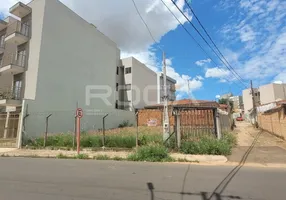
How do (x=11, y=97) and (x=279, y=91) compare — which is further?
(x=279, y=91)

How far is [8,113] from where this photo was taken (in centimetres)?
2114

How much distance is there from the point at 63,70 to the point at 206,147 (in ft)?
60.2

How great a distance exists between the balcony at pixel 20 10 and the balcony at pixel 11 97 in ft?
25.7

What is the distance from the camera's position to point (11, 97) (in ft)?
69.6

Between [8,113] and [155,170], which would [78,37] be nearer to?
[8,113]

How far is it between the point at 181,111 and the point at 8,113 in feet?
54.5

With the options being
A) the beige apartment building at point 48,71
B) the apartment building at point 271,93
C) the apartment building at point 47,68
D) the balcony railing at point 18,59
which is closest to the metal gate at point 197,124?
the beige apartment building at point 48,71

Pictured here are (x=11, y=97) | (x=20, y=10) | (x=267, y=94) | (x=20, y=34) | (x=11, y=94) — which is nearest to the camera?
(x=11, y=97)

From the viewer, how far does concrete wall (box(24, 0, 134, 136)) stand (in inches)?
841

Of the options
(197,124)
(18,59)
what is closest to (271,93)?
(197,124)

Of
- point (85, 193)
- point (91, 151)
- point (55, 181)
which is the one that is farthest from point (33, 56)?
point (85, 193)

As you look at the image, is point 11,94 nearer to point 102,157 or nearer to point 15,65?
point 15,65

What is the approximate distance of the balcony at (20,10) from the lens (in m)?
22.4

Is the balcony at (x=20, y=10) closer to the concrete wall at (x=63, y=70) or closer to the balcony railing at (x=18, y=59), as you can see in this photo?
the concrete wall at (x=63, y=70)
